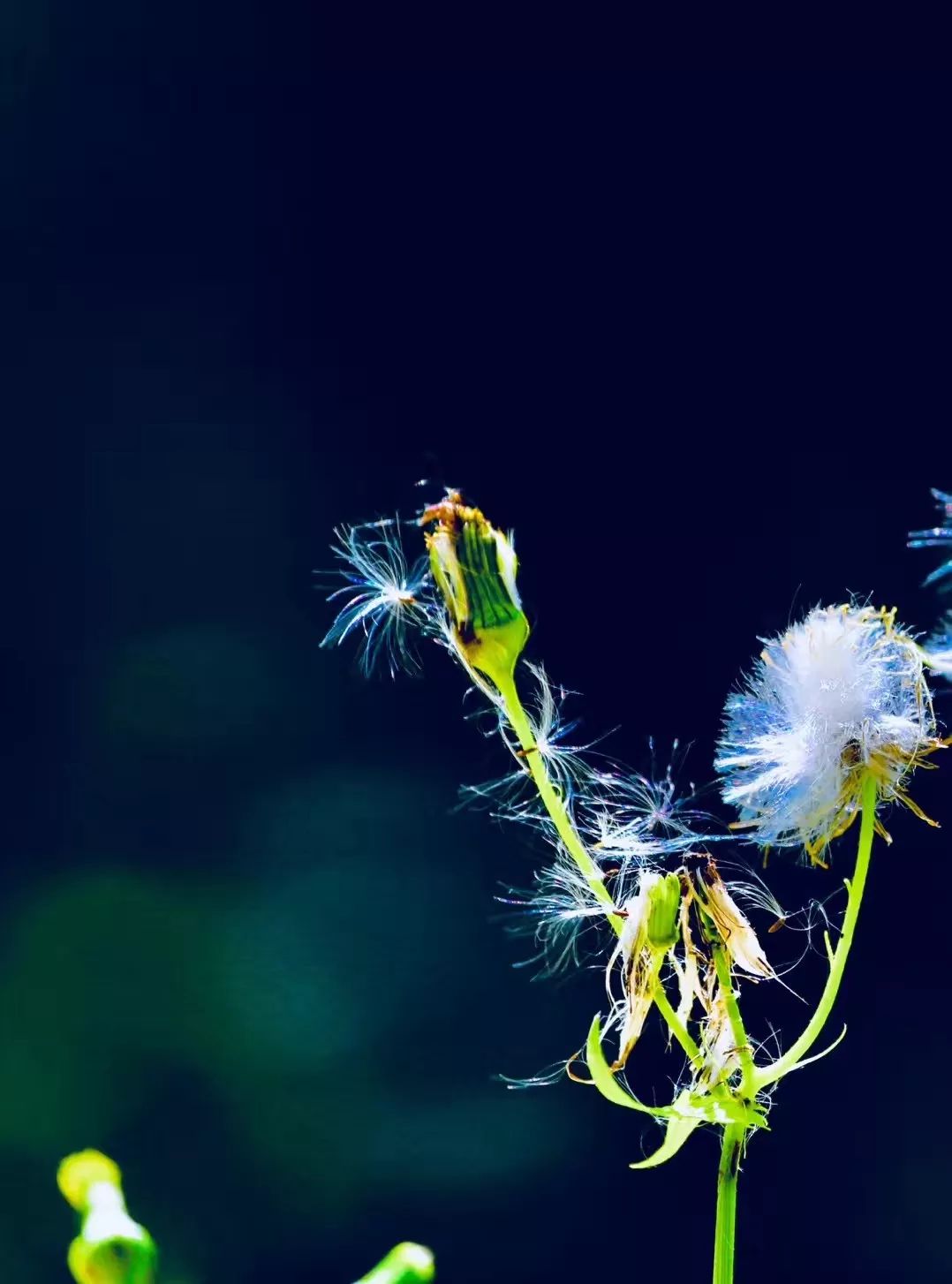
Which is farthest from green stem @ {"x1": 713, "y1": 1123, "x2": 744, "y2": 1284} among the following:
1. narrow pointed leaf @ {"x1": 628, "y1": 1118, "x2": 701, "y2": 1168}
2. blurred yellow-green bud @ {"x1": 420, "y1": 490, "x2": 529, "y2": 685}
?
blurred yellow-green bud @ {"x1": 420, "y1": 490, "x2": 529, "y2": 685}

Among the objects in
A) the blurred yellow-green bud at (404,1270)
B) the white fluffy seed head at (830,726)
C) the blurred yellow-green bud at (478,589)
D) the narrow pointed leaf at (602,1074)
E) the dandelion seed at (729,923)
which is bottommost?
the blurred yellow-green bud at (404,1270)

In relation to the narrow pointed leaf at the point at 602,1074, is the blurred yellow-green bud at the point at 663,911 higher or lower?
higher

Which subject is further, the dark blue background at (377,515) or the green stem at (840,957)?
the dark blue background at (377,515)

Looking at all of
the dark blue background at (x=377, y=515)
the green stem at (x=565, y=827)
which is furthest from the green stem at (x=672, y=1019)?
the dark blue background at (x=377, y=515)

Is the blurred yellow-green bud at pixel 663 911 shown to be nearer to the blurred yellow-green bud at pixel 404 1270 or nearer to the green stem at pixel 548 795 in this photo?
the green stem at pixel 548 795

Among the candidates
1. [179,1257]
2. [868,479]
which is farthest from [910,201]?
[179,1257]

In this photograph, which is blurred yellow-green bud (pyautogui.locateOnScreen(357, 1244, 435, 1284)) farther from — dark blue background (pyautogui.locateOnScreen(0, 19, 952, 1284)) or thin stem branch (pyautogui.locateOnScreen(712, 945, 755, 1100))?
dark blue background (pyautogui.locateOnScreen(0, 19, 952, 1284))
